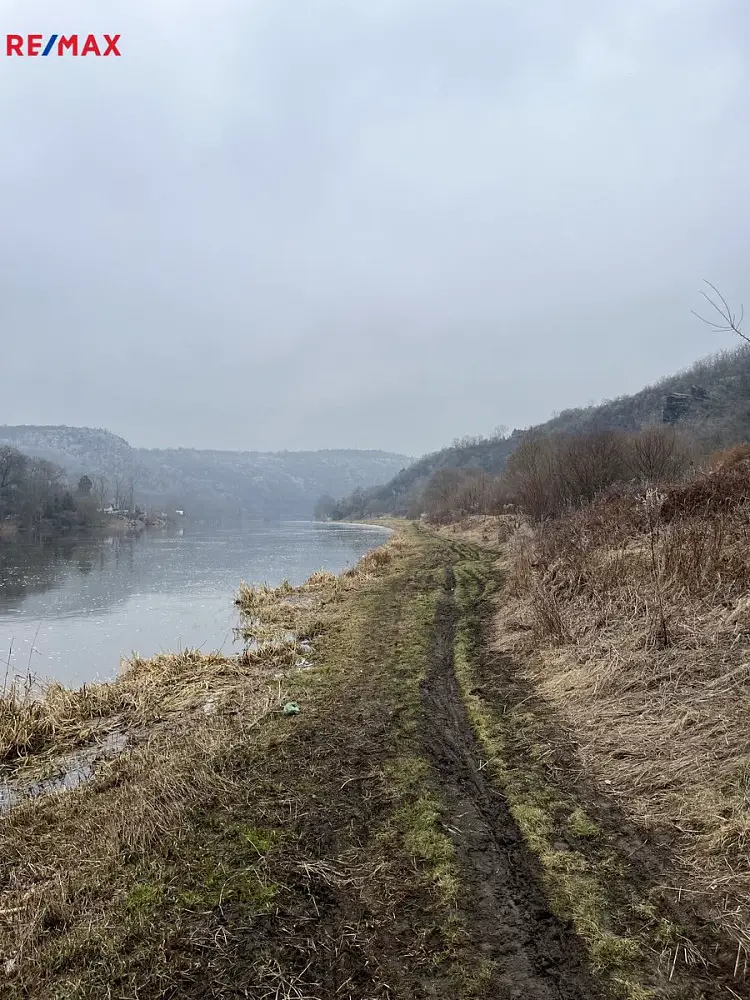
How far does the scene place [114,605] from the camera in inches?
818

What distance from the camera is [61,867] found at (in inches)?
180

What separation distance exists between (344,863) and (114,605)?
19.1m

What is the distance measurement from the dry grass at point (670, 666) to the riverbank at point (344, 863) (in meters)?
0.32

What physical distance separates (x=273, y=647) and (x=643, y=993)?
9.43m

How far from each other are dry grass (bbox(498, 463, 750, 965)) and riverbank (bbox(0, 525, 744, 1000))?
316 mm

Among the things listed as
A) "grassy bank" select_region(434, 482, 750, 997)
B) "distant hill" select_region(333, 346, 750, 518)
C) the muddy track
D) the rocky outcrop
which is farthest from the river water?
the rocky outcrop

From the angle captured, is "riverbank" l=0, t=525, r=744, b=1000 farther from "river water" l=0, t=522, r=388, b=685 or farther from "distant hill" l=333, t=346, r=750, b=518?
"distant hill" l=333, t=346, r=750, b=518

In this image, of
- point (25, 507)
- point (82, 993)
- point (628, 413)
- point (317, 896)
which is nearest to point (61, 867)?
point (82, 993)

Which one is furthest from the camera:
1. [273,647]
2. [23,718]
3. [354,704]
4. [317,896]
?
[273,647]

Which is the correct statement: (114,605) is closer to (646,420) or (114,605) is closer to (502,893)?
(502,893)

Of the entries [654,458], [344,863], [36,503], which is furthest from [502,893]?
[36,503]

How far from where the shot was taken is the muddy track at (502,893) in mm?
2986

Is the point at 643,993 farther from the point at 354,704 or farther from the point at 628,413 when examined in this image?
the point at 628,413

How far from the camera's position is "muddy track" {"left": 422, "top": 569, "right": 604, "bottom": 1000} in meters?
2.99
